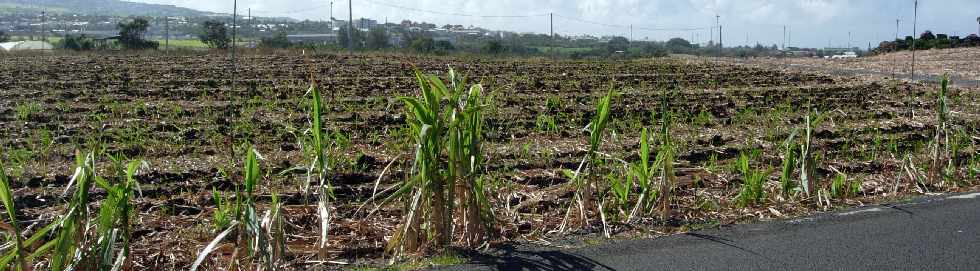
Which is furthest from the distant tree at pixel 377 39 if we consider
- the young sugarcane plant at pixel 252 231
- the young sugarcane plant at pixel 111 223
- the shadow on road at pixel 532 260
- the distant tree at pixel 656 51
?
the young sugarcane plant at pixel 111 223

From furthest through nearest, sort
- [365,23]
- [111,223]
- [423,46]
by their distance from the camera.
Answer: [365,23], [423,46], [111,223]

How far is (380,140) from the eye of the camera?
845 cm

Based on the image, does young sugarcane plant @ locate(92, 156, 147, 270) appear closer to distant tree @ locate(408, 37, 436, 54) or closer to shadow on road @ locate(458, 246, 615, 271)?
shadow on road @ locate(458, 246, 615, 271)

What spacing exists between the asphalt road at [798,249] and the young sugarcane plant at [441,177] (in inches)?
11.9

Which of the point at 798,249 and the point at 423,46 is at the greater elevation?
the point at 423,46

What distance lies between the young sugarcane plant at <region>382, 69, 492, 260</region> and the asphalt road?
0.30 m

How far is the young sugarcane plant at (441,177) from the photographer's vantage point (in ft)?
14.1

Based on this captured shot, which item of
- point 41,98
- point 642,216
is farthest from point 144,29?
point 642,216

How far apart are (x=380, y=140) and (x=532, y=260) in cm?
454

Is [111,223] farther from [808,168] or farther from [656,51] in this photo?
[656,51]

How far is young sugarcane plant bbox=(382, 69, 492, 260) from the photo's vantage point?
4305mm

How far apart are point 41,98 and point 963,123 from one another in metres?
12.6

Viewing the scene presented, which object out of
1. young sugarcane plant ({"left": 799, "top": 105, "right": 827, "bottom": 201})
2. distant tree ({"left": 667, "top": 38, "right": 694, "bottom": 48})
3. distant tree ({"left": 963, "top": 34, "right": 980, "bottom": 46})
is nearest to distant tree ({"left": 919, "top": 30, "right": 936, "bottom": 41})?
distant tree ({"left": 963, "top": 34, "right": 980, "bottom": 46})

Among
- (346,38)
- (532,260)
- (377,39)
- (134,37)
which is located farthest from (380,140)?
(346,38)
